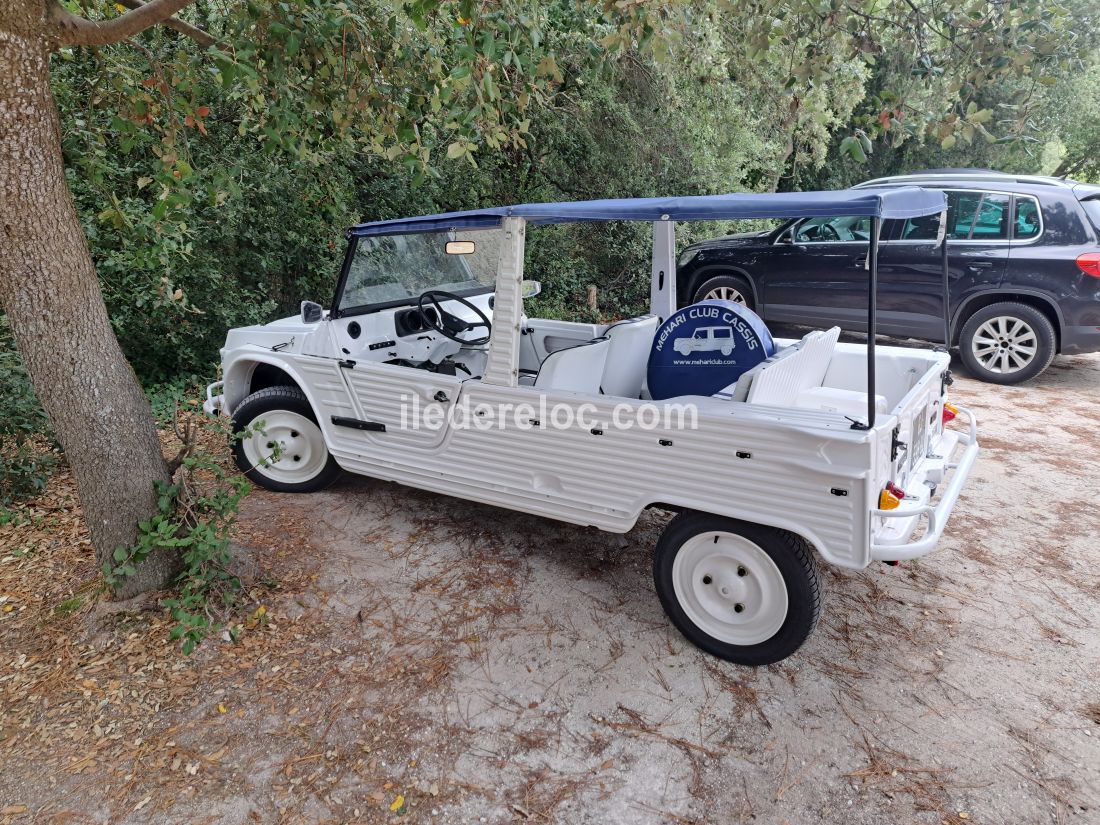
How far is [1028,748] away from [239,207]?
6881 millimetres

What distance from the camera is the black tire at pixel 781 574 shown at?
284 centimetres

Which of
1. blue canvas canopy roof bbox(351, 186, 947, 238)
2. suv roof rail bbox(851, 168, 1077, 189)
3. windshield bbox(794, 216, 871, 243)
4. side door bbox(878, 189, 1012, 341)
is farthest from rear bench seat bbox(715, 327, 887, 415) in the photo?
windshield bbox(794, 216, 871, 243)

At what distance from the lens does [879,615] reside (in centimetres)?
339

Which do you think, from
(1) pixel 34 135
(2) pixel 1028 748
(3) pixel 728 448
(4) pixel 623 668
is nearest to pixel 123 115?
(1) pixel 34 135

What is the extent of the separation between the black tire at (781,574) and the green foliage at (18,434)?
13.4 ft

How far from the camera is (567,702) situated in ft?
9.22

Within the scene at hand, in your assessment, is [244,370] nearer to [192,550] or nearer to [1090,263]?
[192,550]

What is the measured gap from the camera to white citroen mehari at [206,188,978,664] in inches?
106

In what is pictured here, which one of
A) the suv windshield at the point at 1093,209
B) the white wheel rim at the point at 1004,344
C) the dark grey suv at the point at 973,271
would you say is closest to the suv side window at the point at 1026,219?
the dark grey suv at the point at 973,271

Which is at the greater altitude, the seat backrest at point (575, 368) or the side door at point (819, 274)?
the side door at point (819, 274)

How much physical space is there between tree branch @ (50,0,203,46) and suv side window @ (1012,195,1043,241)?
719 cm

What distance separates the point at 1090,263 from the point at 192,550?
7.54 m

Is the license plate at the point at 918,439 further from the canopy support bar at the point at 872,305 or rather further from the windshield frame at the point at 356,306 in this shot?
the windshield frame at the point at 356,306

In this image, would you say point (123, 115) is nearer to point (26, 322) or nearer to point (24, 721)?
point (26, 322)
